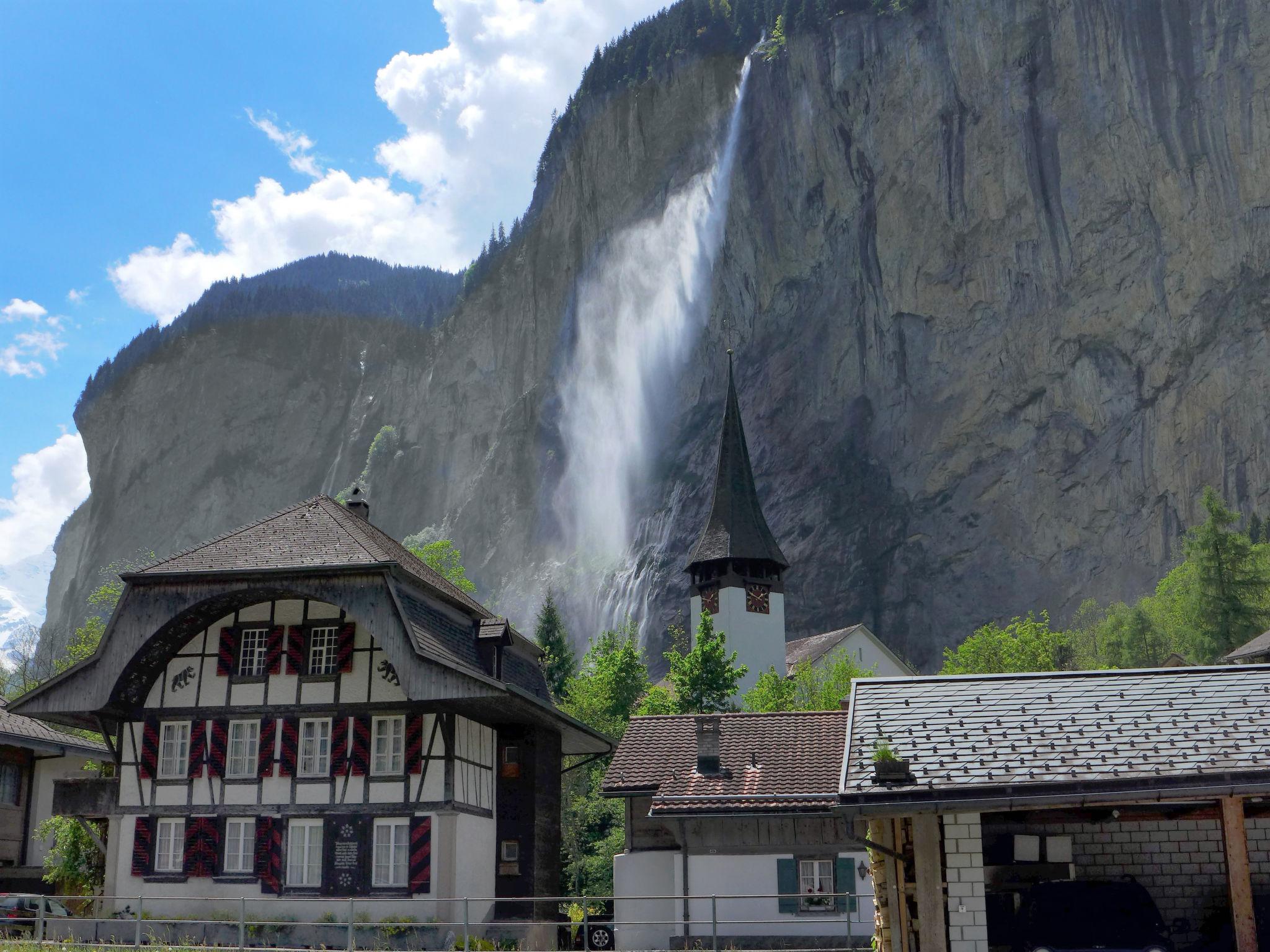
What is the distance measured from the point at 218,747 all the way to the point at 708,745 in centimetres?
945

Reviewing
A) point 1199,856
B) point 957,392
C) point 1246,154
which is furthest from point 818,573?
point 1199,856

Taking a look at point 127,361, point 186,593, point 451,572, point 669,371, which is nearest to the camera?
point 186,593

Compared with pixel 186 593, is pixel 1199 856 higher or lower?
lower

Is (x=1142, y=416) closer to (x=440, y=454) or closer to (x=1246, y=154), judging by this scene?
(x=1246, y=154)

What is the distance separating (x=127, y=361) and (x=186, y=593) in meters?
133

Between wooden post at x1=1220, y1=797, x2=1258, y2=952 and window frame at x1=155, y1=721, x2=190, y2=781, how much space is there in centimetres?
1935

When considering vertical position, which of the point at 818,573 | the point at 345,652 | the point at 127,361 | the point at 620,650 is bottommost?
the point at 345,652

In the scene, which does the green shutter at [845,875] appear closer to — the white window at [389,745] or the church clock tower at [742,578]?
the white window at [389,745]

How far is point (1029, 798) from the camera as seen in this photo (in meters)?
12.5

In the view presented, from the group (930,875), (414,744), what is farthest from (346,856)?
(930,875)

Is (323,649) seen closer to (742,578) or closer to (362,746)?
(362,746)

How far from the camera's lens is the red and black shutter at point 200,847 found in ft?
82.8

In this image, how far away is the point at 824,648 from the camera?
194 feet

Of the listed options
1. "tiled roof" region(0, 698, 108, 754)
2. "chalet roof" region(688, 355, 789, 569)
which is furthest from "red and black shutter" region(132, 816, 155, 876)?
"chalet roof" region(688, 355, 789, 569)
